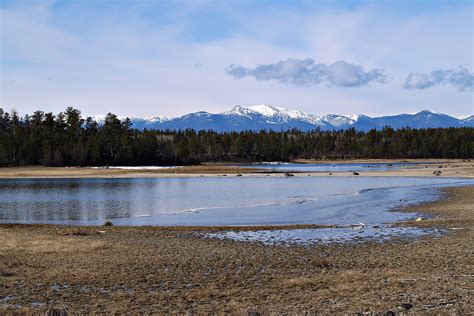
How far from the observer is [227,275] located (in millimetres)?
16453

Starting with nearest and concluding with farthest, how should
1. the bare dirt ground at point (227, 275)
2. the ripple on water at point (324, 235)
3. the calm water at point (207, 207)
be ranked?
the bare dirt ground at point (227, 275) < the ripple on water at point (324, 235) < the calm water at point (207, 207)

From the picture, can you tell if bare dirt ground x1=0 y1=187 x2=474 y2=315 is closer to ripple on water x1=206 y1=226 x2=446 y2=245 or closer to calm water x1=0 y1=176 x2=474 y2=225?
ripple on water x1=206 y1=226 x2=446 y2=245

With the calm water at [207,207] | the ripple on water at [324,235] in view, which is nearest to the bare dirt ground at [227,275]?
the ripple on water at [324,235]

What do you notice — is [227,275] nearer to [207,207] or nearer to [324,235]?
[324,235]

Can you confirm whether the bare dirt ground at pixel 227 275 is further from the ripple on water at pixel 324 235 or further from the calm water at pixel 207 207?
the calm water at pixel 207 207

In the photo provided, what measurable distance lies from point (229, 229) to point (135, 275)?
12123mm

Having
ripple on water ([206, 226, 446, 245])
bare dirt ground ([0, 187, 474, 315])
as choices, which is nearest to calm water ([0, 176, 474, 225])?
ripple on water ([206, 226, 446, 245])

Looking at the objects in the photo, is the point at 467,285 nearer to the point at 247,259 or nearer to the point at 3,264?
the point at 247,259

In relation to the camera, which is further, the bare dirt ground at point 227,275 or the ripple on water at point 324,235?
the ripple on water at point 324,235

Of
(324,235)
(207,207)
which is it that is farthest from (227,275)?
(207,207)

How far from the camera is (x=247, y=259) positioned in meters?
19.3

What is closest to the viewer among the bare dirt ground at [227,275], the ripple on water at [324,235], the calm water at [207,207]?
the bare dirt ground at [227,275]

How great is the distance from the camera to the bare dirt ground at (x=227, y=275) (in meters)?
12.3

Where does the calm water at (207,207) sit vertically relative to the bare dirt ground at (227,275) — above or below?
below
